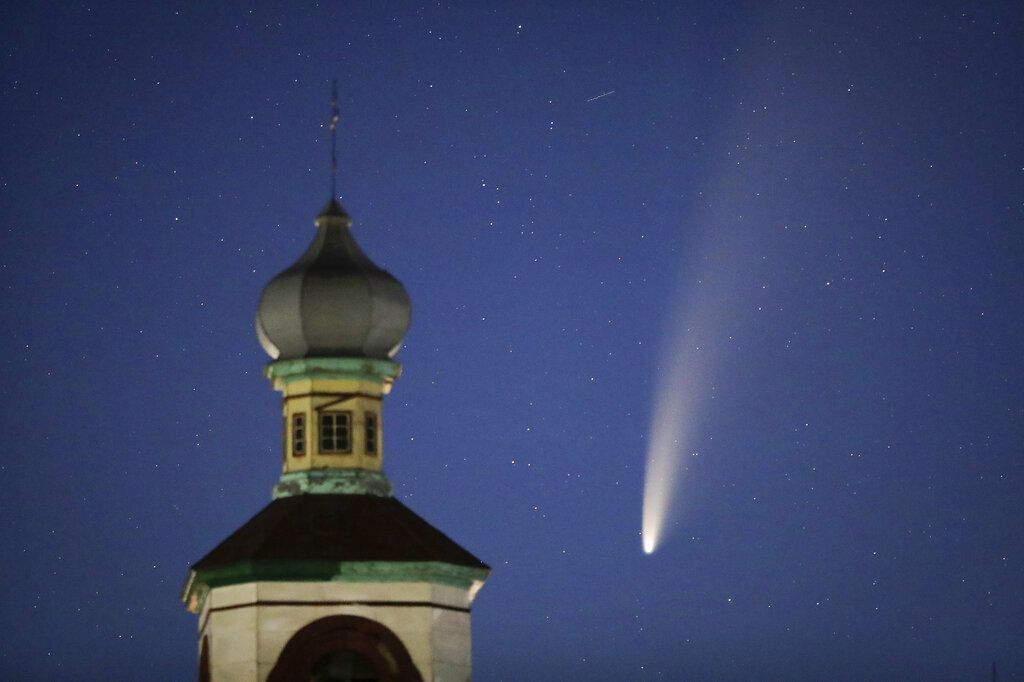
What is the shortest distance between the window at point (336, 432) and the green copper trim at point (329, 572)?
3.04 metres

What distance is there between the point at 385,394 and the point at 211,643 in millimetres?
6171

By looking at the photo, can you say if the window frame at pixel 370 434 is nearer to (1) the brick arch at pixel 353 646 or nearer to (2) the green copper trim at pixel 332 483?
(2) the green copper trim at pixel 332 483

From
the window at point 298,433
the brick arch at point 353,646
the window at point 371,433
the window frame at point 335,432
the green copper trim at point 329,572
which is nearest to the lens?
the brick arch at point 353,646

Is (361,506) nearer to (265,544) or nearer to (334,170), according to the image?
(265,544)

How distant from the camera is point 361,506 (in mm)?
62875

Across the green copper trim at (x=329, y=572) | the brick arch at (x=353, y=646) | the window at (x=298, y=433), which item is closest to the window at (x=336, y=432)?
the window at (x=298, y=433)

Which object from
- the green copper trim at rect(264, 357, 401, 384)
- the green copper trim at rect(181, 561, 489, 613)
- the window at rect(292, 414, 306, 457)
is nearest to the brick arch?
the green copper trim at rect(181, 561, 489, 613)

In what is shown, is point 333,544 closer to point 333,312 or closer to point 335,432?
point 335,432

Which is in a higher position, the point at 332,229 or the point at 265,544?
the point at 332,229

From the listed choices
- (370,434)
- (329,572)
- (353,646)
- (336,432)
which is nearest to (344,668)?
(353,646)

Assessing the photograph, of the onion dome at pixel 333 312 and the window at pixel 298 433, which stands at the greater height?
the onion dome at pixel 333 312

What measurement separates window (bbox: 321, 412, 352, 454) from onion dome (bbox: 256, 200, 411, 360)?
1.20 meters

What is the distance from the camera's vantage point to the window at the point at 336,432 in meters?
63.8

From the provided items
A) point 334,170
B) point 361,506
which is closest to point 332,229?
point 334,170
